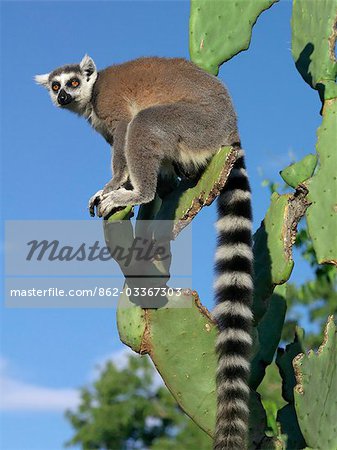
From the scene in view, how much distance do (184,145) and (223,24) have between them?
2.63ft

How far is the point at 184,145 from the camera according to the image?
16.7ft

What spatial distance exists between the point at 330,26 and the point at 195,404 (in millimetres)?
2466

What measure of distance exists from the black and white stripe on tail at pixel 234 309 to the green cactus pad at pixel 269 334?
64 cm

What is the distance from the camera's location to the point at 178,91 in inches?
210

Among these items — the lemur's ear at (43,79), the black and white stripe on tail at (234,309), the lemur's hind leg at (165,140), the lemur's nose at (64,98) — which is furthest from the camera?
the lemur's ear at (43,79)

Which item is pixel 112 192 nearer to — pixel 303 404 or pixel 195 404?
pixel 195 404

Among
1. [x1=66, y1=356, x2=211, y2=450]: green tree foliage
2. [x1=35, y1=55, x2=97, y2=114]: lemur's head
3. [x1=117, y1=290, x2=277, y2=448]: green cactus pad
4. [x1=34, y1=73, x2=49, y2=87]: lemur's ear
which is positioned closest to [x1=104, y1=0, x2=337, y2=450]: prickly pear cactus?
[x1=117, y1=290, x2=277, y2=448]: green cactus pad

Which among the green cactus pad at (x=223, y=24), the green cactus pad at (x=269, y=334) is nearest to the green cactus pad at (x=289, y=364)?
the green cactus pad at (x=269, y=334)

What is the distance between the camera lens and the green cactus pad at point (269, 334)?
4727mm

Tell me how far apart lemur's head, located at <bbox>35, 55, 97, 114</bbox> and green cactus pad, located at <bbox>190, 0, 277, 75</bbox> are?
1381 mm

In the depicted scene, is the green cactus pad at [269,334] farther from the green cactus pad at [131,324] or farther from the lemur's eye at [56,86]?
the lemur's eye at [56,86]

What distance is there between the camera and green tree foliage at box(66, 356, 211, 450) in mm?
18906

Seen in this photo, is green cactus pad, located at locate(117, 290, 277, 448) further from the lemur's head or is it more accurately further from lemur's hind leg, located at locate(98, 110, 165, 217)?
the lemur's head

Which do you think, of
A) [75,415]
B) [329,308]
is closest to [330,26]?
[329,308]
